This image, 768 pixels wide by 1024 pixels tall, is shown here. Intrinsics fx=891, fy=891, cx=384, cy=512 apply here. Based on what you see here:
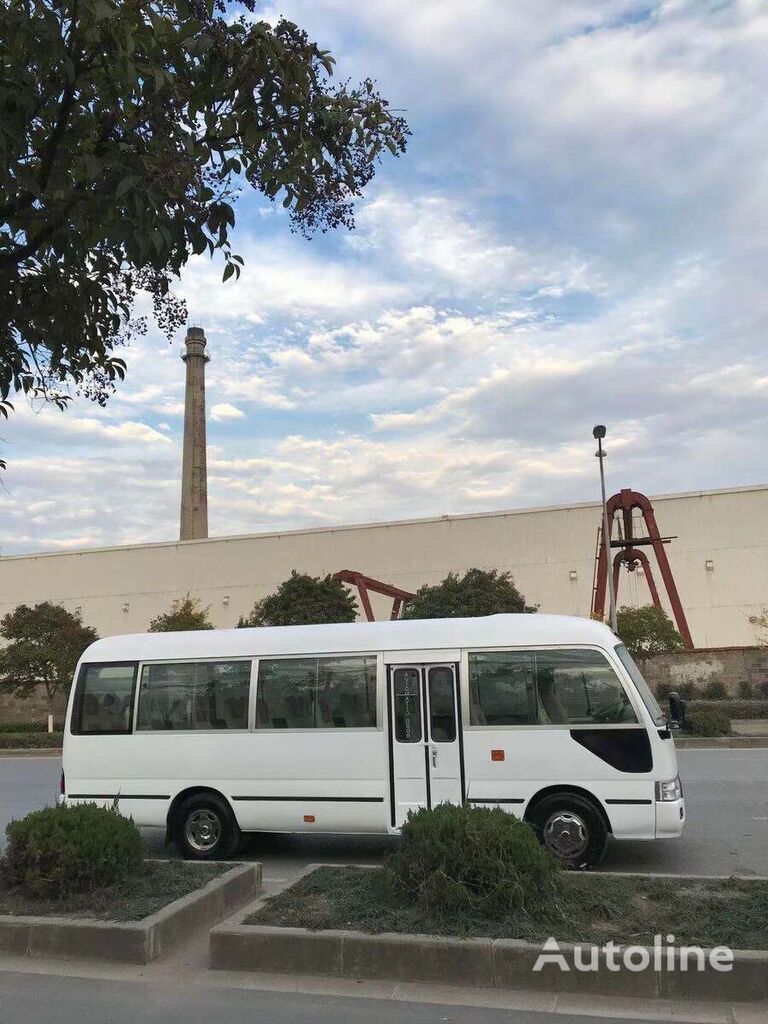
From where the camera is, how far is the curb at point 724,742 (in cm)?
2138

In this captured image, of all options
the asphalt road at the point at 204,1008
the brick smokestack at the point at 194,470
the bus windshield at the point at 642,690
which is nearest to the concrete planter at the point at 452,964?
the asphalt road at the point at 204,1008

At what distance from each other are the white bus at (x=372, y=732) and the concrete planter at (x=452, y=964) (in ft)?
10.9

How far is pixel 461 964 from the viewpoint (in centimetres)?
512

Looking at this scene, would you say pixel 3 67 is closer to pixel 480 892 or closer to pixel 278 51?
pixel 278 51

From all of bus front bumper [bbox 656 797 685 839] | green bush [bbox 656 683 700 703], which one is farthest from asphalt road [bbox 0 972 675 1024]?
green bush [bbox 656 683 700 703]

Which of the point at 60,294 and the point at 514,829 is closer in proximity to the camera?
the point at 514,829

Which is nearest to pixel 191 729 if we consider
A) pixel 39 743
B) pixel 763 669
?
pixel 39 743

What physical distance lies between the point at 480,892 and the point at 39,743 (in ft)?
85.3

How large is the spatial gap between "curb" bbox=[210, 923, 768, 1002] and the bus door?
3314 millimetres

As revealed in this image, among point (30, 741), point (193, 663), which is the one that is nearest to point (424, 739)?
point (193, 663)

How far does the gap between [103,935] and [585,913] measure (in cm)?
306

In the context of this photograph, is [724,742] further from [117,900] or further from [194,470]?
[194,470]

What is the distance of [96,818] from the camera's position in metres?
6.53

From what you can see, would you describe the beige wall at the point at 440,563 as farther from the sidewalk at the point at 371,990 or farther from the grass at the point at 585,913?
the sidewalk at the point at 371,990
